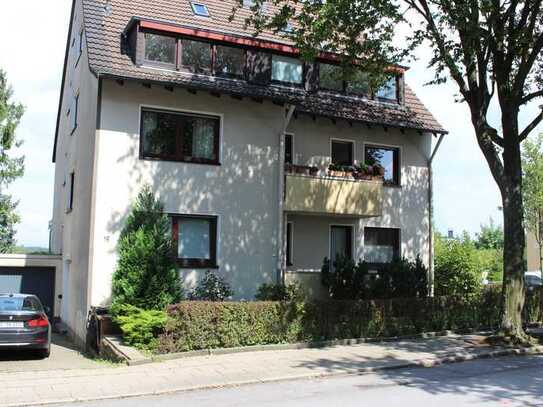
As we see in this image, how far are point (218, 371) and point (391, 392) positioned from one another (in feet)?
11.2

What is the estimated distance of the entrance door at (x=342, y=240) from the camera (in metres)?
19.5

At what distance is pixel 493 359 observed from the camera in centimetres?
1282

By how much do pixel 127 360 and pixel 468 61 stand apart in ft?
35.4

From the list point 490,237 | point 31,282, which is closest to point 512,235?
point 31,282

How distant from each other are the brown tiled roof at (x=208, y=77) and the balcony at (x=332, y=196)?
216cm

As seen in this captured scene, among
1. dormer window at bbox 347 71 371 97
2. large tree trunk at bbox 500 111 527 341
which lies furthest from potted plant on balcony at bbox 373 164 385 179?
large tree trunk at bbox 500 111 527 341

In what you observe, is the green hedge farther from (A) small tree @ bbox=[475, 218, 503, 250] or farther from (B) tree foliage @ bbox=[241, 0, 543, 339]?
(A) small tree @ bbox=[475, 218, 503, 250]

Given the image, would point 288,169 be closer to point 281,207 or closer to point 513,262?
point 281,207

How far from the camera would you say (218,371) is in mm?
10984

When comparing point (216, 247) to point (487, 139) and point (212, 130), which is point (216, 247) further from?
point (487, 139)

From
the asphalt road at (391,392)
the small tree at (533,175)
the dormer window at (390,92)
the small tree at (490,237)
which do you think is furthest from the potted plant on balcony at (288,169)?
the small tree at (490,237)

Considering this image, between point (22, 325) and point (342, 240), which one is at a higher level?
point (342, 240)

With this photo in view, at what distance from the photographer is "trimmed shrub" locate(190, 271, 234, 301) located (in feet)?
51.0

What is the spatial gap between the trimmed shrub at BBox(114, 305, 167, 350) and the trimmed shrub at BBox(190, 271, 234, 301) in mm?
2692
